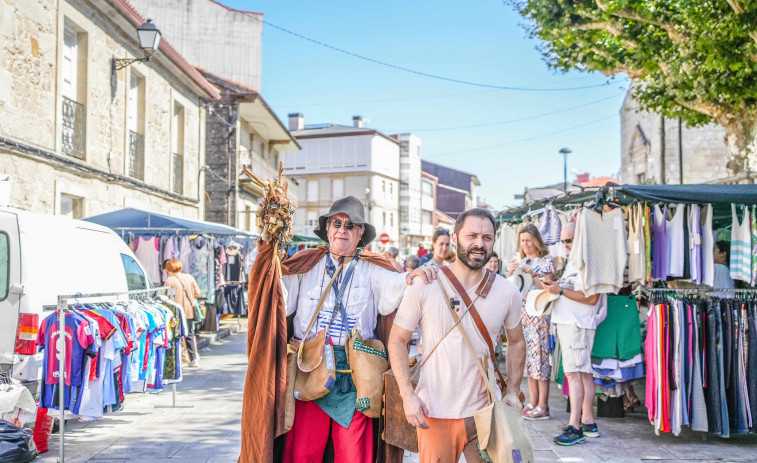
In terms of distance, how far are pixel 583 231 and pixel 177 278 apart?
6.26 metres

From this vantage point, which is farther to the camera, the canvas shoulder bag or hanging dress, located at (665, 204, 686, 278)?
hanging dress, located at (665, 204, 686, 278)

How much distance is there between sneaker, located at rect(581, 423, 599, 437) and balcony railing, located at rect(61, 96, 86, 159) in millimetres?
10856

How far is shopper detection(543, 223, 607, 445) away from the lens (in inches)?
228

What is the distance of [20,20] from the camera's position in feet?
34.7

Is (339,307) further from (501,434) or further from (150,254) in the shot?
(150,254)

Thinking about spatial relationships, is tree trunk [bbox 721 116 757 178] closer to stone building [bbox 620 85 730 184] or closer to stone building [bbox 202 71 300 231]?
stone building [bbox 620 85 730 184]

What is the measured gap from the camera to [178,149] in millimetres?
19094

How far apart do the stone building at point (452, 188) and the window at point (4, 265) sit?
230 ft

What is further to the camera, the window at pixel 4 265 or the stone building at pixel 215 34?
the stone building at pixel 215 34

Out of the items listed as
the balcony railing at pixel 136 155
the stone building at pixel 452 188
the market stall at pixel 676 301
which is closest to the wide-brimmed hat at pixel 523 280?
the market stall at pixel 676 301

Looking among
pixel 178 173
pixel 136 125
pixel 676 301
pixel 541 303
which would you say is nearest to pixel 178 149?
pixel 178 173

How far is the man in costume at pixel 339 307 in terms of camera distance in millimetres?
3508

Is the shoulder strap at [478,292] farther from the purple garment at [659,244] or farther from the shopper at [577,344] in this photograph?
the purple garment at [659,244]

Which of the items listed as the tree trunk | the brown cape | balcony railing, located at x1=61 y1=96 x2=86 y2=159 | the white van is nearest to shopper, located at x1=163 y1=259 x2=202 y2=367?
the white van
